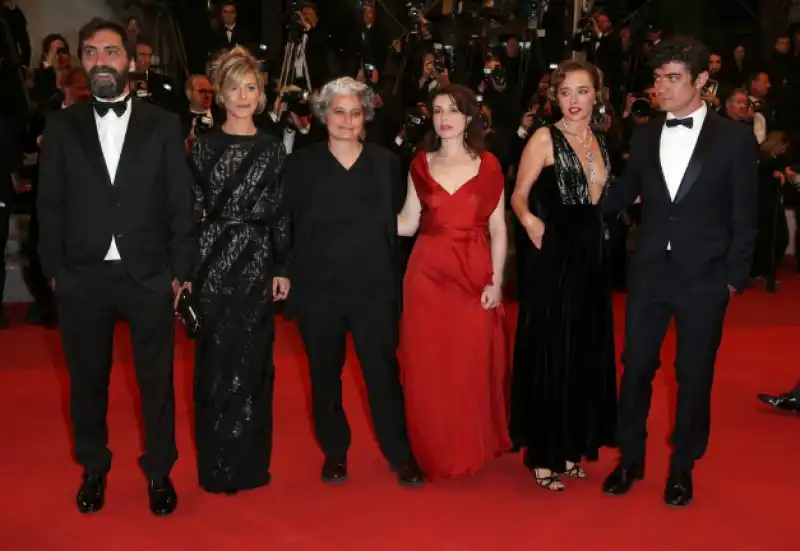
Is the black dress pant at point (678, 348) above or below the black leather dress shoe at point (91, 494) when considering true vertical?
above

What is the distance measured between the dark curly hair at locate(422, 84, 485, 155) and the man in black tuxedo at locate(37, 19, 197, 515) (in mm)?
924

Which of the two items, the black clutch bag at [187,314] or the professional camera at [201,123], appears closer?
the black clutch bag at [187,314]

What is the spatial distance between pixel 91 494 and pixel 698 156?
7.71ft

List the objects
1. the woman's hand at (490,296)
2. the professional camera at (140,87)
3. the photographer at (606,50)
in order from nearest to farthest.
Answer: the woman's hand at (490,296) → the professional camera at (140,87) → the photographer at (606,50)

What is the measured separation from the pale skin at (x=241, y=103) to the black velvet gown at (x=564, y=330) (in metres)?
1.04

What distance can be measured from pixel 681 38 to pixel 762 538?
1.66 m

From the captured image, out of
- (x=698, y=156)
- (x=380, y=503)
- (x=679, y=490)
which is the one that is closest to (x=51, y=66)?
(x=380, y=503)

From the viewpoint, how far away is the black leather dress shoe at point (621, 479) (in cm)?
351

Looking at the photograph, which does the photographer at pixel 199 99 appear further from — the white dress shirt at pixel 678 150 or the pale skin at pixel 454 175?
the white dress shirt at pixel 678 150

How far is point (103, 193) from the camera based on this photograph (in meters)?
3.12

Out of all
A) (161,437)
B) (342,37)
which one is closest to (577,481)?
(161,437)

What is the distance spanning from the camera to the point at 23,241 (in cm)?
673

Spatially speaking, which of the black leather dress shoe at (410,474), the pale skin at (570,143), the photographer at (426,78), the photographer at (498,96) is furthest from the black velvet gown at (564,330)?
the photographer at (498,96)

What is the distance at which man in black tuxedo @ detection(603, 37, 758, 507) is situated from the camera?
10.6 feet
